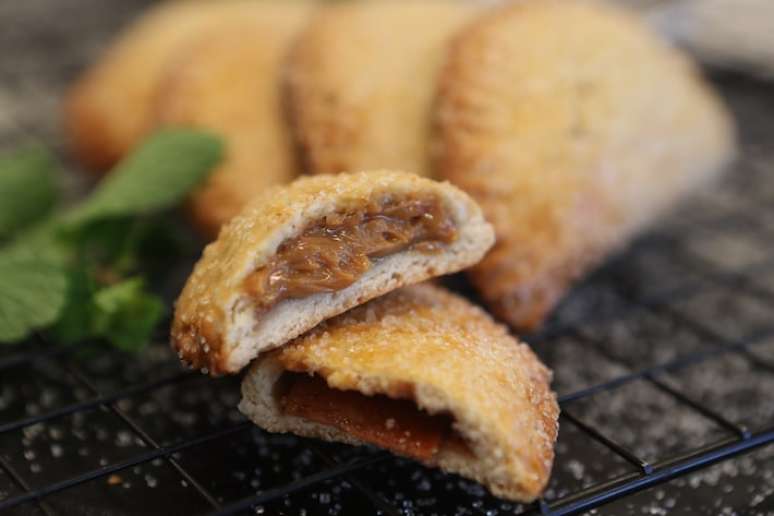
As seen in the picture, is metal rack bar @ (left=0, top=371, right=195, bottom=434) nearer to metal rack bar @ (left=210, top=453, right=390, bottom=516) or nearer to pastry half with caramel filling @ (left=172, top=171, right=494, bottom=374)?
pastry half with caramel filling @ (left=172, top=171, right=494, bottom=374)

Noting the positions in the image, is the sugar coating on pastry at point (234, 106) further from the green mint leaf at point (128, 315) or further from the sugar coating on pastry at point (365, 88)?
the green mint leaf at point (128, 315)

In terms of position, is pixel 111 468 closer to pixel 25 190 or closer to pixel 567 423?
pixel 567 423

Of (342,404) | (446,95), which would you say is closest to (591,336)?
(446,95)

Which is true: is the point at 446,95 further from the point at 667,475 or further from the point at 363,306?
the point at 667,475

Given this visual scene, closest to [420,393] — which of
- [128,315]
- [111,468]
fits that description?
[111,468]

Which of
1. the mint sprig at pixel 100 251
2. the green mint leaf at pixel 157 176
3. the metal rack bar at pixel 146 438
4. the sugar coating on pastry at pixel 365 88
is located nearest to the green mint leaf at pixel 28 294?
the mint sprig at pixel 100 251

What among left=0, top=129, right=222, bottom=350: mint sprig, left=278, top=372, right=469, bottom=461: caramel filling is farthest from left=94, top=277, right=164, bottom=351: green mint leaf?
left=278, top=372, right=469, bottom=461: caramel filling
